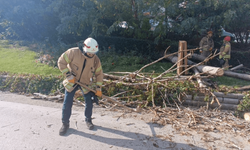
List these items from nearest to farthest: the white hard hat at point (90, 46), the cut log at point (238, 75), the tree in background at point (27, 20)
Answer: the white hard hat at point (90, 46) → the cut log at point (238, 75) → the tree in background at point (27, 20)

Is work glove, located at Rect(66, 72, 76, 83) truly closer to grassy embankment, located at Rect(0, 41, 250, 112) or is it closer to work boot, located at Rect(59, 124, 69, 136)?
work boot, located at Rect(59, 124, 69, 136)

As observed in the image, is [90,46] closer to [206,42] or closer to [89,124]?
[89,124]

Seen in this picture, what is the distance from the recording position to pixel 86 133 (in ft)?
13.6

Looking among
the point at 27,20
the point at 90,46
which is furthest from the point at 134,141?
the point at 27,20

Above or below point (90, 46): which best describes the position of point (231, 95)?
below

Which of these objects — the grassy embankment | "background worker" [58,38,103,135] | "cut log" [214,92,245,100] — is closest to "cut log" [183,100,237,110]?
"cut log" [214,92,245,100]

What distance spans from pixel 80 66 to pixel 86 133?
145 centimetres

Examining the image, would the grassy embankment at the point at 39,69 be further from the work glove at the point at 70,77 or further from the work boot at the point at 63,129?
the work glove at the point at 70,77

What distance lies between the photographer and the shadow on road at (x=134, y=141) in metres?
3.71

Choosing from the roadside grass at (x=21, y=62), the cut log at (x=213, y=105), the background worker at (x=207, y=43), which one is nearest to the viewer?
the cut log at (x=213, y=105)

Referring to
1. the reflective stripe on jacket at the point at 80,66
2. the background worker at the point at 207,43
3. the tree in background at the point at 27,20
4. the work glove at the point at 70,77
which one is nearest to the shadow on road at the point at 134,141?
the reflective stripe on jacket at the point at 80,66

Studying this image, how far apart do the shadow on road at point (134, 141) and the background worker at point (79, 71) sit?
13.5 inches

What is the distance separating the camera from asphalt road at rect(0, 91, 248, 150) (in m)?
3.71

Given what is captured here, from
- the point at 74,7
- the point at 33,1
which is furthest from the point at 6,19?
the point at 74,7
